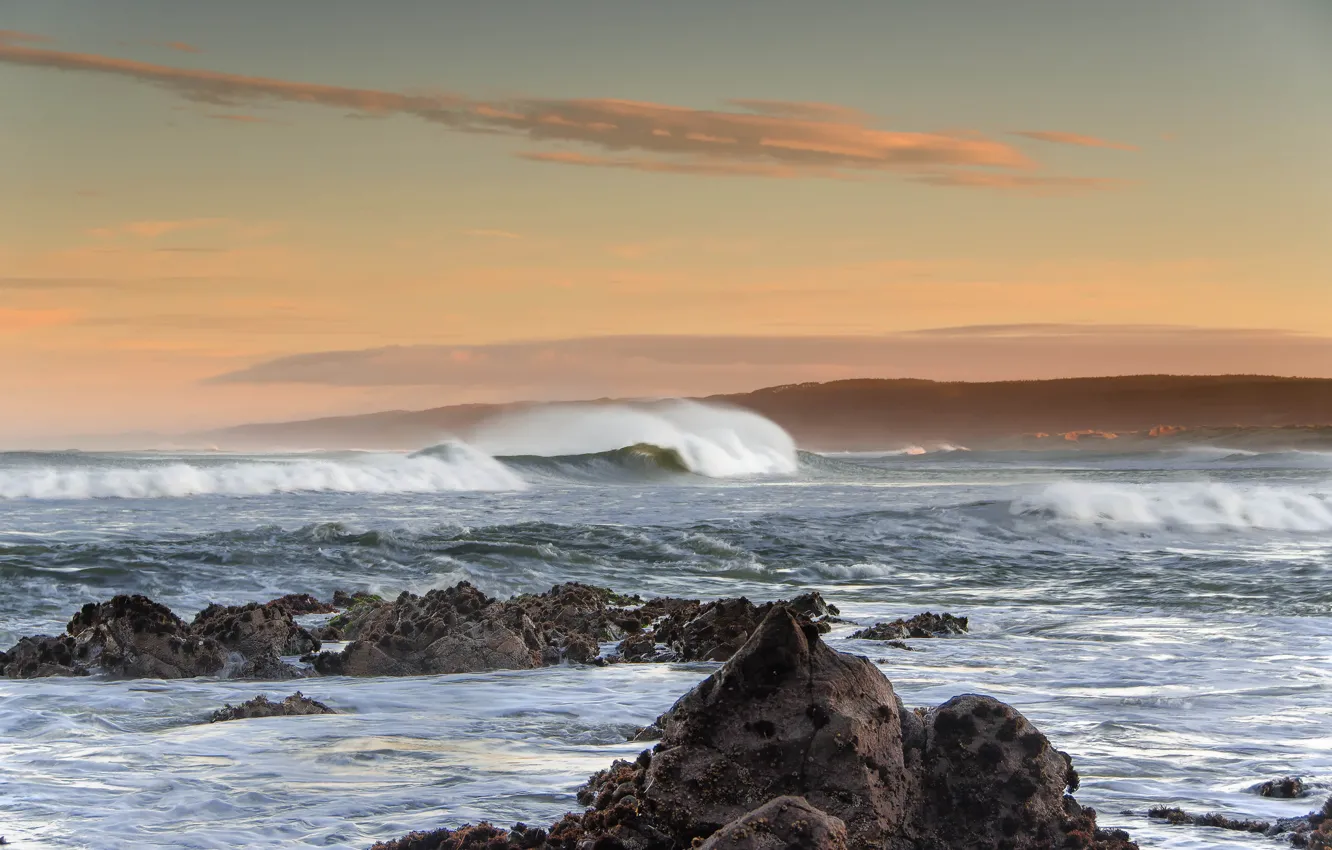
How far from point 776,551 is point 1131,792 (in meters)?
14.1

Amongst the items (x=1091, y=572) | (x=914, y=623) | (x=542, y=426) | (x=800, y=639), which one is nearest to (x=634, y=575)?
(x=1091, y=572)

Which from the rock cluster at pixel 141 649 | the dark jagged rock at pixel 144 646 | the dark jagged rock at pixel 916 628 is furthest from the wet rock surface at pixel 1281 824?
the dark jagged rock at pixel 144 646

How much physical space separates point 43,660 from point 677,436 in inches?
1848

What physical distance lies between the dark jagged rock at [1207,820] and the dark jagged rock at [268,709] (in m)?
4.09

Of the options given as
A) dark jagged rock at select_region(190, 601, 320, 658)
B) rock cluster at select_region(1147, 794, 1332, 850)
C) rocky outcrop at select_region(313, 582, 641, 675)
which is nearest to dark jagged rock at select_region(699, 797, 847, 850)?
rock cluster at select_region(1147, 794, 1332, 850)

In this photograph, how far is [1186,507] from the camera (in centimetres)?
2639

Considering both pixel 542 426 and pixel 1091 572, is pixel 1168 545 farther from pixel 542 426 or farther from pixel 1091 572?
pixel 542 426

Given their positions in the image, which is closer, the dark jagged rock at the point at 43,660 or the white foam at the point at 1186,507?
the dark jagged rock at the point at 43,660

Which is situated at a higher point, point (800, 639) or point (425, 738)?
point (800, 639)

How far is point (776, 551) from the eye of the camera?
19.3 m

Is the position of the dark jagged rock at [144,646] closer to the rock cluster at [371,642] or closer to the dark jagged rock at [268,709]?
the rock cluster at [371,642]

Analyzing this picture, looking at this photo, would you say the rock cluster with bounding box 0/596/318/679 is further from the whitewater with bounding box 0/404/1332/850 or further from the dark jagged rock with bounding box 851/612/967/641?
the dark jagged rock with bounding box 851/612/967/641

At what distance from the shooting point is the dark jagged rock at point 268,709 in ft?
22.3

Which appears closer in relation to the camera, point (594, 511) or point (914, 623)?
point (914, 623)
